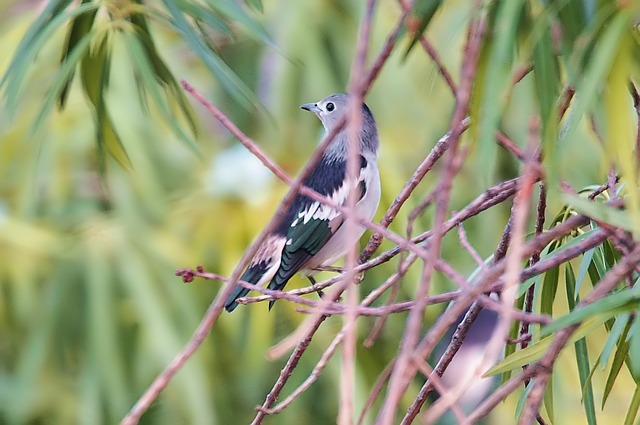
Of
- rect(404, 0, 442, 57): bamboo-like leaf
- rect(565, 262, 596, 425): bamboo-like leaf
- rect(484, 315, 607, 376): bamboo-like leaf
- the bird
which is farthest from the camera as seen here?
the bird

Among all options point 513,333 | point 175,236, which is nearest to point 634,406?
point 513,333

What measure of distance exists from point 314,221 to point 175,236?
132 centimetres

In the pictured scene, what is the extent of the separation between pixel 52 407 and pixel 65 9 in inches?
96.4

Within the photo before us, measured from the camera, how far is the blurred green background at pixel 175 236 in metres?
3.28

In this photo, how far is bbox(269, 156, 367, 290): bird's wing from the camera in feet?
7.09

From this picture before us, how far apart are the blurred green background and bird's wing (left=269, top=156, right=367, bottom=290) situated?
59 centimetres

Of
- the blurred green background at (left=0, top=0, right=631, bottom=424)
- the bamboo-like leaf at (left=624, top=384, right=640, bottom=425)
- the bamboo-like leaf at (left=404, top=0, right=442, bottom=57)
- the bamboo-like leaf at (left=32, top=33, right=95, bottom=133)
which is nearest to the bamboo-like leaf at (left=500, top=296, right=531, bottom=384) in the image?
the bamboo-like leaf at (left=624, top=384, right=640, bottom=425)

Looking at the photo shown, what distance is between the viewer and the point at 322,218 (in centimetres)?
228

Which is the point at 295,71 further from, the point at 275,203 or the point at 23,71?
the point at 23,71

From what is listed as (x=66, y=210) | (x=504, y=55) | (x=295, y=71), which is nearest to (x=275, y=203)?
(x=295, y=71)

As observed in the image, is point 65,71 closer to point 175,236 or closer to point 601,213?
point 601,213

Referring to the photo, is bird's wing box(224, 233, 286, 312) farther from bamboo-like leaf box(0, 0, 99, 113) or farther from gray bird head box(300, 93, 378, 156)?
bamboo-like leaf box(0, 0, 99, 113)

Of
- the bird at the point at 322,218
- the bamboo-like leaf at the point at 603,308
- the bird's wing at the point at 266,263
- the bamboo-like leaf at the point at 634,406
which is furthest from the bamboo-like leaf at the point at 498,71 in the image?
the bird's wing at the point at 266,263

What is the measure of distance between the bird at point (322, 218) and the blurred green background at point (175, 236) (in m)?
0.60
